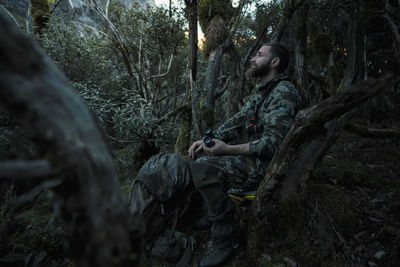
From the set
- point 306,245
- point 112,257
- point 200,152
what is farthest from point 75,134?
point 306,245

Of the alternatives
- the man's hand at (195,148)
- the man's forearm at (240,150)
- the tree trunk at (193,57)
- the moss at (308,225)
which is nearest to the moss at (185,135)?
the tree trunk at (193,57)

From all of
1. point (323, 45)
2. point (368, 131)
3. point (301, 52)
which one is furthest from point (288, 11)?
point (323, 45)

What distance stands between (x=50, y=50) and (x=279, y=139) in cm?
743

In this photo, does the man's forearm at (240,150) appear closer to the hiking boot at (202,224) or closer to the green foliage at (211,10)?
the hiking boot at (202,224)

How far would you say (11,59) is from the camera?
18.2 inches

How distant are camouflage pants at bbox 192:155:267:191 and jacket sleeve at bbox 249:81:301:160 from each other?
0.53 ft

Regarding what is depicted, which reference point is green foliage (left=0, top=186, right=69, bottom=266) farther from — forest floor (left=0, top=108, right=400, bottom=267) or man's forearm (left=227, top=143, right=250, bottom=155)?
man's forearm (left=227, top=143, right=250, bottom=155)

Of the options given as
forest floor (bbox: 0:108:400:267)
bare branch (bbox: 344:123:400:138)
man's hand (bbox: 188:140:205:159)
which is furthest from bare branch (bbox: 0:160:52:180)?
bare branch (bbox: 344:123:400:138)

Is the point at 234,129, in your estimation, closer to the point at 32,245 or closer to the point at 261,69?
the point at 261,69

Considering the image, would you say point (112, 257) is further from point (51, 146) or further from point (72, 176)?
point (51, 146)

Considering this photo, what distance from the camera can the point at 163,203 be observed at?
222 cm

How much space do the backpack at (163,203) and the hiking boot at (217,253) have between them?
267 mm

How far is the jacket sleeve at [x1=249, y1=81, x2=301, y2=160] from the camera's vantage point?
2049 millimetres

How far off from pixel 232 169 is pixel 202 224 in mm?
1043
